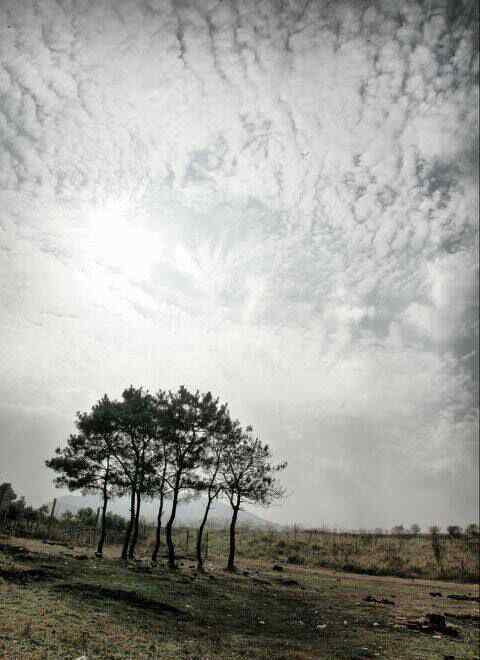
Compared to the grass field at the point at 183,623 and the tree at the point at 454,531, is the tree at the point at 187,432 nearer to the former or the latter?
the grass field at the point at 183,623

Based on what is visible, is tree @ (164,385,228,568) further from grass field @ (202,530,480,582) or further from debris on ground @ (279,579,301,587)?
grass field @ (202,530,480,582)

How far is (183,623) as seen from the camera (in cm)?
A: 980

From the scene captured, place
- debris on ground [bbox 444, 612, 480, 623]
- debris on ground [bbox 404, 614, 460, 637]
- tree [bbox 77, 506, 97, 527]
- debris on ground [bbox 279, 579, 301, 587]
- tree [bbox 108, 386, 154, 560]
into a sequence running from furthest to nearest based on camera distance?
tree [bbox 77, 506, 97, 527]
tree [bbox 108, 386, 154, 560]
debris on ground [bbox 279, 579, 301, 587]
debris on ground [bbox 444, 612, 480, 623]
debris on ground [bbox 404, 614, 460, 637]

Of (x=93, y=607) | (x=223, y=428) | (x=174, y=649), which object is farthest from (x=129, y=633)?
(x=223, y=428)

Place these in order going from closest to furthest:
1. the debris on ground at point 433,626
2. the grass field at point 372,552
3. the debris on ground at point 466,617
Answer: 1. the debris on ground at point 433,626
2. the debris on ground at point 466,617
3. the grass field at point 372,552

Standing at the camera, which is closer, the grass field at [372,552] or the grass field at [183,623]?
the grass field at [183,623]

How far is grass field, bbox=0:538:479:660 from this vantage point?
6.98m

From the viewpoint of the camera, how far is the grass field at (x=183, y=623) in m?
6.98

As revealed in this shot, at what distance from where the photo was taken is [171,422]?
28.4 m

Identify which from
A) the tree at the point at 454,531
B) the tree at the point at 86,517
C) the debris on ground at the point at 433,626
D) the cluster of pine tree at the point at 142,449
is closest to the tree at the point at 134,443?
the cluster of pine tree at the point at 142,449

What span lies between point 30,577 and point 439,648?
39.5 ft

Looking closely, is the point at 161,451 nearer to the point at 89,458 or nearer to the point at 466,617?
the point at 89,458

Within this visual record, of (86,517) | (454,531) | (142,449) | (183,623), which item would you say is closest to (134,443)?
(142,449)

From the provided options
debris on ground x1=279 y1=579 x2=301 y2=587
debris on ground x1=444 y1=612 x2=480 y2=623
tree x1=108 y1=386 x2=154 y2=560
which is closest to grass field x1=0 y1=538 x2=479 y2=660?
debris on ground x1=444 y1=612 x2=480 y2=623
